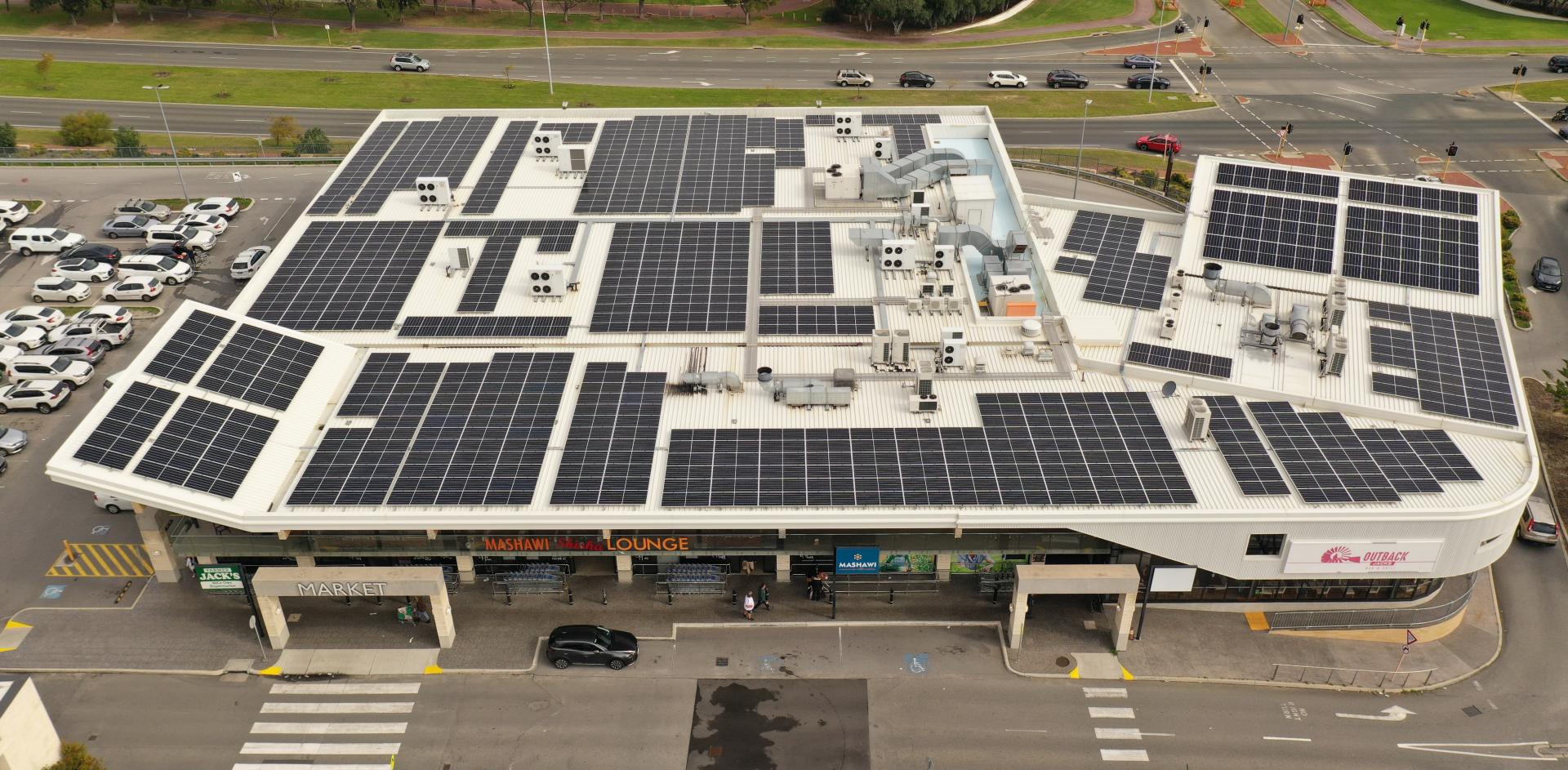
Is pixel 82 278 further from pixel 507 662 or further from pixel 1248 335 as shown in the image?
pixel 1248 335

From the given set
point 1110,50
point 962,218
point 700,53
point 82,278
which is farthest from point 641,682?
point 1110,50

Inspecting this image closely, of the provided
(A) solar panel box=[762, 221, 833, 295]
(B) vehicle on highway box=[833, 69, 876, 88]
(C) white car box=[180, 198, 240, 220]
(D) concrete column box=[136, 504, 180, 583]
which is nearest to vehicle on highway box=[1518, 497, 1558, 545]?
(A) solar panel box=[762, 221, 833, 295]

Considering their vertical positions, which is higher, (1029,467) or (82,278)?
(1029,467)

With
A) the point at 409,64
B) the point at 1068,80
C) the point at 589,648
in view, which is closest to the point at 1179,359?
the point at 589,648

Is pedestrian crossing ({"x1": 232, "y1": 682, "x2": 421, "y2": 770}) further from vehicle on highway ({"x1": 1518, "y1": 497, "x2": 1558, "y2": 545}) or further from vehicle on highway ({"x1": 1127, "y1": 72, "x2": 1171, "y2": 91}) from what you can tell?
vehicle on highway ({"x1": 1127, "y1": 72, "x2": 1171, "y2": 91})

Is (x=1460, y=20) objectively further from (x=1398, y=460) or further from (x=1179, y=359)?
(x=1398, y=460)
